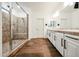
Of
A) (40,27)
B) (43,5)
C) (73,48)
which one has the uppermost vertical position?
(43,5)

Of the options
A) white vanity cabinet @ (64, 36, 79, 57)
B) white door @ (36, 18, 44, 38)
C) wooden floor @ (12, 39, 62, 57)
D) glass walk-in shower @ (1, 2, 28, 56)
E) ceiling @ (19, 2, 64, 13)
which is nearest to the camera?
white vanity cabinet @ (64, 36, 79, 57)

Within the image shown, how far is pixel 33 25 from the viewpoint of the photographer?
10.2 meters

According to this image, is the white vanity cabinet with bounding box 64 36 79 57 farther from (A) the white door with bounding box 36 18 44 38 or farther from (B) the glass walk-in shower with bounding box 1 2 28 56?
(A) the white door with bounding box 36 18 44 38

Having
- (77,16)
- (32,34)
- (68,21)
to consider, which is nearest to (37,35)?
(32,34)

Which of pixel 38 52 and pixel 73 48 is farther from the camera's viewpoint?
pixel 38 52

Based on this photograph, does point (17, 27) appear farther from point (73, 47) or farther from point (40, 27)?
point (40, 27)

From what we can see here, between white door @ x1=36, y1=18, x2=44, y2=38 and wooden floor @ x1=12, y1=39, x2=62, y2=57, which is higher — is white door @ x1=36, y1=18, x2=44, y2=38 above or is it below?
above

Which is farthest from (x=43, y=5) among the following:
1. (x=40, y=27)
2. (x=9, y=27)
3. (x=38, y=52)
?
(x=9, y=27)

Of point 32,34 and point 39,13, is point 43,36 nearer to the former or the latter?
point 32,34

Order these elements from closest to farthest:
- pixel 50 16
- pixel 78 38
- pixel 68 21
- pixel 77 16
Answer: pixel 78 38, pixel 77 16, pixel 68 21, pixel 50 16

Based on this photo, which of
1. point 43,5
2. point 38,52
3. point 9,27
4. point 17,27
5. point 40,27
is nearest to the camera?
point 9,27

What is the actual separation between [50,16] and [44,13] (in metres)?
0.58

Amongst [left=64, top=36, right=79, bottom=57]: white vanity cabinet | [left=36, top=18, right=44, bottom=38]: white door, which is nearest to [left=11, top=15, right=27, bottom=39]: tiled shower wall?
[left=64, top=36, right=79, bottom=57]: white vanity cabinet

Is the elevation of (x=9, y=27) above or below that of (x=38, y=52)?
above
